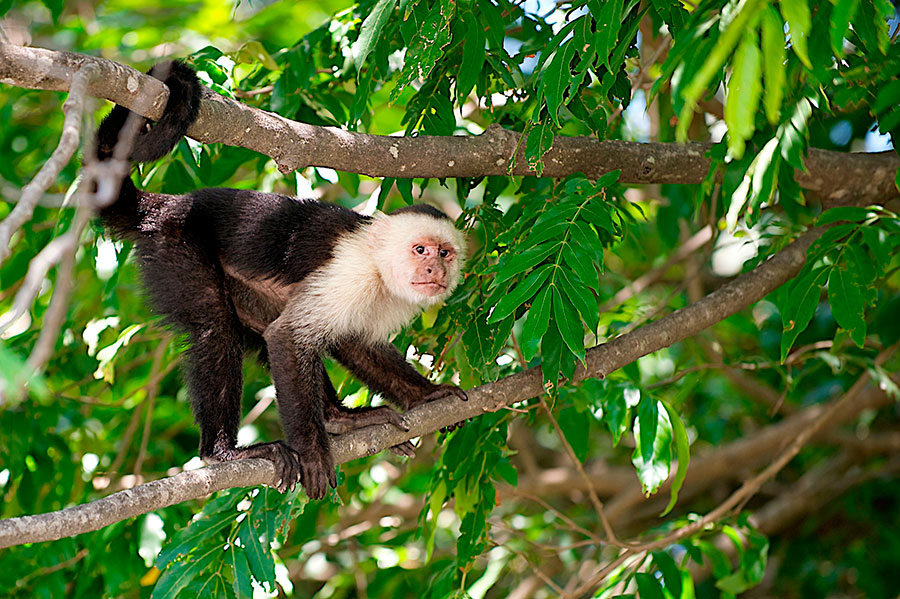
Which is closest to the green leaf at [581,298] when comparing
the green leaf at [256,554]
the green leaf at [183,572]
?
the green leaf at [256,554]

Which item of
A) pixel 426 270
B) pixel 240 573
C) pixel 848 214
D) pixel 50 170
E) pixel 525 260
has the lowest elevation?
pixel 240 573

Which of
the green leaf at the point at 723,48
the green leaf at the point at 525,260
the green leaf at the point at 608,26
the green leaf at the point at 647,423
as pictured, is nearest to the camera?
the green leaf at the point at 723,48

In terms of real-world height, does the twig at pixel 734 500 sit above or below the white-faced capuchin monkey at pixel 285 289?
below

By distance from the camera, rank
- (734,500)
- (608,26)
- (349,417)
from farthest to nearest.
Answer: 1. (734,500)
2. (349,417)
3. (608,26)

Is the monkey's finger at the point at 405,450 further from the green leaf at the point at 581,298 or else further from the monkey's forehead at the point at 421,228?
the green leaf at the point at 581,298

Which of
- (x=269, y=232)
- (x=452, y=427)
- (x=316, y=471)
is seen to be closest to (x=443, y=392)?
(x=452, y=427)

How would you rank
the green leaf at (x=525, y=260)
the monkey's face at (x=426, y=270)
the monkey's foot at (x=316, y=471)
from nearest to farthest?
the green leaf at (x=525, y=260)
the monkey's foot at (x=316, y=471)
the monkey's face at (x=426, y=270)

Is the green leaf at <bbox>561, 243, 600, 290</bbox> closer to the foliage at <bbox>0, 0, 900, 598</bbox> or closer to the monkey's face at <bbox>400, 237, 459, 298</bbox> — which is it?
the foliage at <bbox>0, 0, 900, 598</bbox>

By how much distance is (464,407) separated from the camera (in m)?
2.60

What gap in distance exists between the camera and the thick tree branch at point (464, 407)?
192cm

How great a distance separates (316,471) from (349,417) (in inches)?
19.0

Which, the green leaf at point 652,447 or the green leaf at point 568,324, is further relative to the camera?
the green leaf at point 652,447

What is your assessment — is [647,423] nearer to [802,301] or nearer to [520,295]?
[802,301]

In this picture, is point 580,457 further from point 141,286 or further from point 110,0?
point 110,0
